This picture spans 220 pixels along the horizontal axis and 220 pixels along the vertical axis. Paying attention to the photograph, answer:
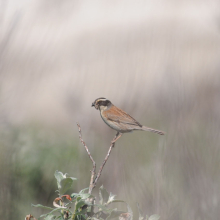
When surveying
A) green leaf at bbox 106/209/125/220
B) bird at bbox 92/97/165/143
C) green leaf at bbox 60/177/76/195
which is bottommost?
green leaf at bbox 106/209/125/220

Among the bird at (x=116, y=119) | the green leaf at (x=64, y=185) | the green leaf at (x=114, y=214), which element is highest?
the bird at (x=116, y=119)

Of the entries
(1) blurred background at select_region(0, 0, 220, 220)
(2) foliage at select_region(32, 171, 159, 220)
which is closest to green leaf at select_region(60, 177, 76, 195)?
(2) foliage at select_region(32, 171, 159, 220)

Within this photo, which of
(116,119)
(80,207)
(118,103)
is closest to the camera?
(80,207)

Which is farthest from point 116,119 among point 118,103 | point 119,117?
point 118,103

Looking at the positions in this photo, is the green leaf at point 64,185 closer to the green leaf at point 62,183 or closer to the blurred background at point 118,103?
the green leaf at point 62,183

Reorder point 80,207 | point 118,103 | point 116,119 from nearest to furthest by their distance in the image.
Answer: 1. point 80,207
2. point 116,119
3. point 118,103

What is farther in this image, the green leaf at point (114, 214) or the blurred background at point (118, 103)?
the blurred background at point (118, 103)

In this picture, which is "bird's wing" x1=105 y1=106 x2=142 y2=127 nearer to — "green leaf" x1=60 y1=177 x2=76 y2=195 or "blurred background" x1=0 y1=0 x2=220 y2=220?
"blurred background" x1=0 y1=0 x2=220 y2=220

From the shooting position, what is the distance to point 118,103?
1.00 meters

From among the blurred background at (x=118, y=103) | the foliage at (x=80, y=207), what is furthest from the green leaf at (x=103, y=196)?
the blurred background at (x=118, y=103)

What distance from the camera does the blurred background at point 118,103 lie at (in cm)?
59

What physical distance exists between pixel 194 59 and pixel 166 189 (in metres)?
0.39

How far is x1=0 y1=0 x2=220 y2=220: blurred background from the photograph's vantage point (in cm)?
59

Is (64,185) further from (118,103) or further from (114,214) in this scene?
(118,103)
